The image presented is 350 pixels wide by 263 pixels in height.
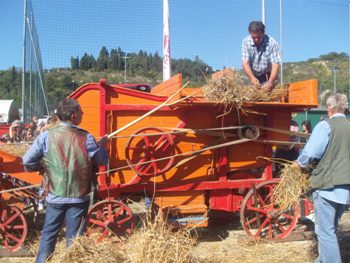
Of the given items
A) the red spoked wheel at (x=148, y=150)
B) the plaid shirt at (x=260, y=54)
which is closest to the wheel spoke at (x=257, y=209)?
the red spoked wheel at (x=148, y=150)

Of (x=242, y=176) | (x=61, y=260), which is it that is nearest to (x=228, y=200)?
(x=242, y=176)

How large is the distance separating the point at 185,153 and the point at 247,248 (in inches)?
56.4

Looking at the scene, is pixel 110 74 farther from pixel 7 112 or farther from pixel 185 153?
pixel 185 153

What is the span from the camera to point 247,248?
5363 millimetres

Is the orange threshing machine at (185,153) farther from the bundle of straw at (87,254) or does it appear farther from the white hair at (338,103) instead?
the bundle of straw at (87,254)

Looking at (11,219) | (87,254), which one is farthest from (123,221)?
(87,254)

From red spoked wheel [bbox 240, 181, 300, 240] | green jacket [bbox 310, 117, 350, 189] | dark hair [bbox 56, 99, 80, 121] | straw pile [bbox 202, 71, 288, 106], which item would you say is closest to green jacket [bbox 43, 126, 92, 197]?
dark hair [bbox 56, 99, 80, 121]

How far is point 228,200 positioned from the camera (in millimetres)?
5668

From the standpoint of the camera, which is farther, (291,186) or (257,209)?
(257,209)

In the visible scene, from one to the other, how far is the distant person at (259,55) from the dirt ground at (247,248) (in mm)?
2190

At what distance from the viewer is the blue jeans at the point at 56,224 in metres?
3.75

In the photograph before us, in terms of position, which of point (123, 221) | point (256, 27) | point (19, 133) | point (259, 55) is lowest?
point (123, 221)

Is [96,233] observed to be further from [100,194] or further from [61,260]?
[61,260]

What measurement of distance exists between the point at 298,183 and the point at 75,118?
2.55 metres
